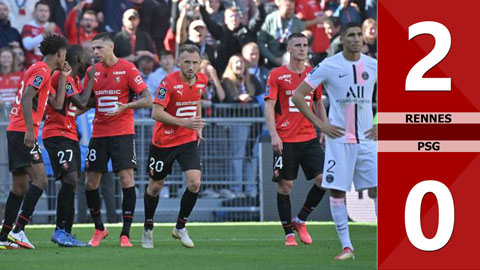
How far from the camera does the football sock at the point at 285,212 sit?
12.7m

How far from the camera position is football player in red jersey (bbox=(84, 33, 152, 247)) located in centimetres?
1237

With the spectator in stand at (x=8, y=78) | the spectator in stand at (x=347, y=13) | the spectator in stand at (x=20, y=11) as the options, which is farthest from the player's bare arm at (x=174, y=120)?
the spectator in stand at (x=347, y=13)

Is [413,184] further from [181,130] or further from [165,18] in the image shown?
[165,18]

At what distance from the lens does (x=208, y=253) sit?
11.1 m

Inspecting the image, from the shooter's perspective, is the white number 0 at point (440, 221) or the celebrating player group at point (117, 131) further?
the celebrating player group at point (117, 131)

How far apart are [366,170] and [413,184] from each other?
3.54 m

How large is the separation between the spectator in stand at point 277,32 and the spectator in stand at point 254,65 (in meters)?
0.22

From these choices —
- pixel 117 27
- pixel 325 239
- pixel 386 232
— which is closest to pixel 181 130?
pixel 325 239

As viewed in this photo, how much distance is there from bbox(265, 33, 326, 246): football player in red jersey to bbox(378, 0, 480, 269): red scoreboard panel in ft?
20.6

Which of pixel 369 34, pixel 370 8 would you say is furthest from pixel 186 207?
pixel 370 8

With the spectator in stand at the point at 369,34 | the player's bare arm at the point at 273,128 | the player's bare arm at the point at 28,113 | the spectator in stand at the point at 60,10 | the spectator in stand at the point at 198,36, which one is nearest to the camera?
the player's bare arm at the point at 28,113

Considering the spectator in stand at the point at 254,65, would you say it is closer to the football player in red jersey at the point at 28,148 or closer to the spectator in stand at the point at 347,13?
the spectator in stand at the point at 347,13

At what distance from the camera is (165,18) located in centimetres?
1930

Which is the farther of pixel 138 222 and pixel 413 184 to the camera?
pixel 138 222
